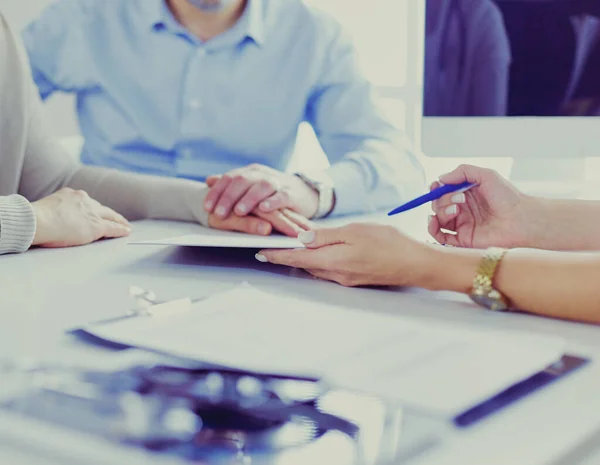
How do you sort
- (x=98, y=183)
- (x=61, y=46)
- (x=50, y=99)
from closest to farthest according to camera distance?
(x=98, y=183) < (x=61, y=46) < (x=50, y=99)

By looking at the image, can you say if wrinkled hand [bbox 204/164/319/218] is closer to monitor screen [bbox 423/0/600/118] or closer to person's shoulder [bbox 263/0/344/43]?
monitor screen [bbox 423/0/600/118]

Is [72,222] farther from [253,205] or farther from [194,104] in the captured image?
[194,104]

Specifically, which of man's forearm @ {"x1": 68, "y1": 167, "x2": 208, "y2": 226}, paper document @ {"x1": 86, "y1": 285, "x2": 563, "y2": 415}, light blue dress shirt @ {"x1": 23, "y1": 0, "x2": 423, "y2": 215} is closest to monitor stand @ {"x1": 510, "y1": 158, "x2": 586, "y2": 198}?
light blue dress shirt @ {"x1": 23, "y1": 0, "x2": 423, "y2": 215}

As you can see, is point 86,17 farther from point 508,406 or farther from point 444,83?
point 508,406

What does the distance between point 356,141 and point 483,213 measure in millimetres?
703

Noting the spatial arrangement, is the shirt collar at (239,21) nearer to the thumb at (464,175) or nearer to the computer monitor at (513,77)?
the computer monitor at (513,77)

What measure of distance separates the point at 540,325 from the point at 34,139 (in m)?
1.08

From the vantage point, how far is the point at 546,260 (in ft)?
2.35

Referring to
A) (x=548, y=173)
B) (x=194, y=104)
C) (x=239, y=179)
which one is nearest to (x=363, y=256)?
(x=239, y=179)

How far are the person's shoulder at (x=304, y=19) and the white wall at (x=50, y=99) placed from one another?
0.90m

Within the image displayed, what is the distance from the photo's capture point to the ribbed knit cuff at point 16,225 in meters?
0.97

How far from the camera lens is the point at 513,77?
4.29 ft

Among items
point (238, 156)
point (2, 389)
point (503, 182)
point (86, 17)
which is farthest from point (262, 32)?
point (2, 389)

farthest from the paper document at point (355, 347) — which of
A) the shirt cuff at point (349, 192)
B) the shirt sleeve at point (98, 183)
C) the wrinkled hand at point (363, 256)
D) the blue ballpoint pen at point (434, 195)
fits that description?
the shirt cuff at point (349, 192)
